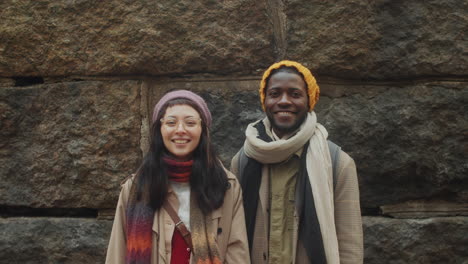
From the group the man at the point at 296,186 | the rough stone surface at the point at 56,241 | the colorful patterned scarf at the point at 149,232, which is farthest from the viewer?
the rough stone surface at the point at 56,241

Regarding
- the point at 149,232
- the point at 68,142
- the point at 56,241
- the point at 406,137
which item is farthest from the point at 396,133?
the point at 56,241

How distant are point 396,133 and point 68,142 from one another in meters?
1.79

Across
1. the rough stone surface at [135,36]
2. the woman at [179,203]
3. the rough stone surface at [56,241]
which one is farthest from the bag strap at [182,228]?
the rough stone surface at [135,36]

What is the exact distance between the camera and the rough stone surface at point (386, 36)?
8.63ft

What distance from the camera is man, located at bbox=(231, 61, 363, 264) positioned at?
217 cm

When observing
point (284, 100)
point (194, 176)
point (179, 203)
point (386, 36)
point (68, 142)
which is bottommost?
point (179, 203)

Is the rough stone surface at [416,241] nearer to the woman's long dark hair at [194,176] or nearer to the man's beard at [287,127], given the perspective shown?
the man's beard at [287,127]

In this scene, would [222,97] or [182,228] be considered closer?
[182,228]

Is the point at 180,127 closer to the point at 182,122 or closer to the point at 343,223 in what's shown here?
the point at 182,122

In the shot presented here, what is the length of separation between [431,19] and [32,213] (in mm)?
2461

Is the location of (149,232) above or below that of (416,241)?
above

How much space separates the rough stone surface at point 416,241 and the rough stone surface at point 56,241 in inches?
56.7

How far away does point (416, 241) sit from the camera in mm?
2633

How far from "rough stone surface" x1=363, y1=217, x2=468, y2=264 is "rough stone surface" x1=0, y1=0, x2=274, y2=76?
1104 mm
